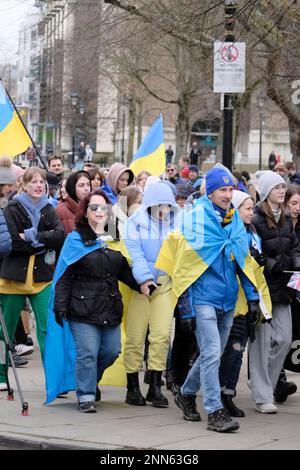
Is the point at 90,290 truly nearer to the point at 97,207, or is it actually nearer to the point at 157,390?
the point at 97,207

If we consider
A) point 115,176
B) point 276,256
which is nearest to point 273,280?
point 276,256

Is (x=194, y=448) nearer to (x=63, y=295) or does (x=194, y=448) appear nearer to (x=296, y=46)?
(x=63, y=295)

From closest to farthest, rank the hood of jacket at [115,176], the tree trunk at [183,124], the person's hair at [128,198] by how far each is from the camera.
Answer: the person's hair at [128,198] → the hood of jacket at [115,176] → the tree trunk at [183,124]

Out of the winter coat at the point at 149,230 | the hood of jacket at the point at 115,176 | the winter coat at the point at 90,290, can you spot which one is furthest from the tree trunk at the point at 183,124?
the winter coat at the point at 90,290

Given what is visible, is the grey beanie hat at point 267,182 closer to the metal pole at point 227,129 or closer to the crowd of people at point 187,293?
the crowd of people at point 187,293

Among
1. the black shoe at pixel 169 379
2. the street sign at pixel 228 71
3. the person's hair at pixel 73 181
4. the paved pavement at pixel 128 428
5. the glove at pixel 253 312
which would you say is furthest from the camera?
the street sign at pixel 228 71

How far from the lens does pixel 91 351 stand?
909 centimetres

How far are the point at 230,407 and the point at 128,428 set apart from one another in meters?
1.10

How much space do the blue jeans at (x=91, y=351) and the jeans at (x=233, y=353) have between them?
87 centimetres

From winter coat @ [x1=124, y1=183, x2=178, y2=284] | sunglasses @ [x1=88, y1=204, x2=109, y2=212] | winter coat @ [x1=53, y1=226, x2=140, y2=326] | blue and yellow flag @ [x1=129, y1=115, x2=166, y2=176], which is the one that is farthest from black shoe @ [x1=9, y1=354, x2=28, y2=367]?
blue and yellow flag @ [x1=129, y1=115, x2=166, y2=176]

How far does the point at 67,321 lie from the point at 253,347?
1554 millimetres

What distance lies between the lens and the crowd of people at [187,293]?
8.60 m

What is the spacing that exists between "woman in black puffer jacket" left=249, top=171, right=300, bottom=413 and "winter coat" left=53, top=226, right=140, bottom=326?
1216 mm
